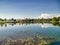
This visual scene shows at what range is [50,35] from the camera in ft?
10.4

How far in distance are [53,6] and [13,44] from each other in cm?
131

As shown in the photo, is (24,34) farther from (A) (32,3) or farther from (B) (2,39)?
(A) (32,3)

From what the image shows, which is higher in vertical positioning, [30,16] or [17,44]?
[30,16]

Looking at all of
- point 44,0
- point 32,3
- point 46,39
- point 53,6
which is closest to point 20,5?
point 32,3

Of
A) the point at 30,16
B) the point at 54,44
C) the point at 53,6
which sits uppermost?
the point at 53,6

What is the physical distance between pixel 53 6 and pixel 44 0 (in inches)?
11.0

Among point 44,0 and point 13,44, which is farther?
point 44,0

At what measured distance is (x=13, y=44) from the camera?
2.89m

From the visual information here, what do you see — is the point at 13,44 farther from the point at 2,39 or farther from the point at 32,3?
the point at 32,3

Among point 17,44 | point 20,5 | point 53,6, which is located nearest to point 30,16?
point 20,5

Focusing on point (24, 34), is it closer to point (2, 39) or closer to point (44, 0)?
point (2, 39)

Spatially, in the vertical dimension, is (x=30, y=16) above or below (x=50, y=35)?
above

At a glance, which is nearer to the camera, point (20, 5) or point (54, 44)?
point (54, 44)

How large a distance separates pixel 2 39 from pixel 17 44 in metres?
0.39
